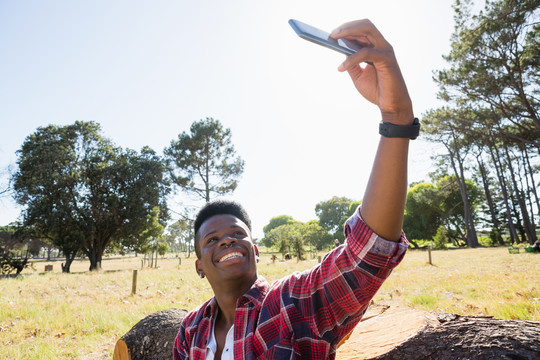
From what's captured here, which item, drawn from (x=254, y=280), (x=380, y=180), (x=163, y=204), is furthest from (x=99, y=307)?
(x=163, y=204)

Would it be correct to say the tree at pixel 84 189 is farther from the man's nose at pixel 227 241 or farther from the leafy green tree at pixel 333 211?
the leafy green tree at pixel 333 211

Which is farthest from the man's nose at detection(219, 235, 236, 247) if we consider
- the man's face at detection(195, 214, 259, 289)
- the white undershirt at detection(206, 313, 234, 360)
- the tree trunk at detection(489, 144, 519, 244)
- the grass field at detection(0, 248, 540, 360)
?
the tree trunk at detection(489, 144, 519, 244)

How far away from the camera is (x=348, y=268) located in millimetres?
1148

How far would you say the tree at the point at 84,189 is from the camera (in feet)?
75.2

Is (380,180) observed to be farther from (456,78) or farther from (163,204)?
(163,204)

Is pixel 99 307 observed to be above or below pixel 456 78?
below

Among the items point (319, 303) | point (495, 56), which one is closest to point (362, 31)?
point (319, 303)

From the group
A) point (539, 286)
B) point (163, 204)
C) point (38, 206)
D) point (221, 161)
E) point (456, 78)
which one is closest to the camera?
point (539, 286)

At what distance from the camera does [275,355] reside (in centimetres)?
125

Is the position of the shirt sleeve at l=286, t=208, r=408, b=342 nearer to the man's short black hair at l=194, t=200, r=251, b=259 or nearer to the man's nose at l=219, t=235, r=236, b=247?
the man's nose at l=219, t=235, r=236, b=247

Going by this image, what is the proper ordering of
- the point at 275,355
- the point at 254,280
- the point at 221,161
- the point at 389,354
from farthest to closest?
the point at 221,161
the point at 389,354
the point at 254,280
the point at 275,355

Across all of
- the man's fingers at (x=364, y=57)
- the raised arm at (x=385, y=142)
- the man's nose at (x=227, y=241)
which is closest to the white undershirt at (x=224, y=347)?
the man's nose at (x=227, y=241)

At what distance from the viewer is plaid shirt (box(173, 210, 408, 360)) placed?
110 centimetres

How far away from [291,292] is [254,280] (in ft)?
1.50
